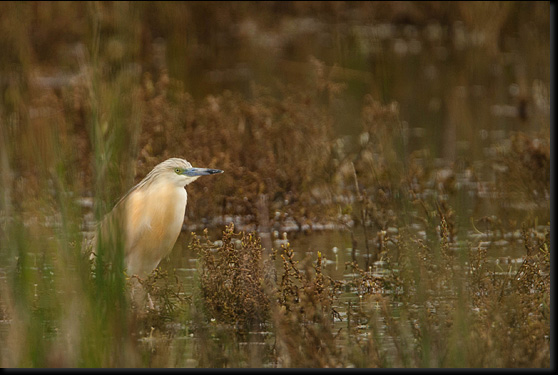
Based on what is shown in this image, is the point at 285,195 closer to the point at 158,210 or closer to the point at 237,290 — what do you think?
the point at 158,210

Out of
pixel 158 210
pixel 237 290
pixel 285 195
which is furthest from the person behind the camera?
pixel 285 195

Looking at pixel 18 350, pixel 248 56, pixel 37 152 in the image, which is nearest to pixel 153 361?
pixel 18 350

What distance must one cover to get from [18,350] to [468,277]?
5.92 feet

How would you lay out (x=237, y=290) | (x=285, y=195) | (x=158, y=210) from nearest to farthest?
1. (x=237, y=290)
2. (x=158, y=210)
3. (x=285, y=195)

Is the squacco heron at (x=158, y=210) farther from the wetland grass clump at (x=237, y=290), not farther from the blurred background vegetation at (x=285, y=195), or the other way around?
the wetland grass clump at (x=237, y=290)

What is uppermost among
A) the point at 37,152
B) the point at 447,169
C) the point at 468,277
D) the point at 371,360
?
the point at 447,169

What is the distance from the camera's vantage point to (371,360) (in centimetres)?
438

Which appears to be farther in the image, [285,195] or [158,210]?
[285,195]

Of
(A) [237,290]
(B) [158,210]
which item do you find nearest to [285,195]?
(B) [158,210]

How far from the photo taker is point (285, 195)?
7.62 metres

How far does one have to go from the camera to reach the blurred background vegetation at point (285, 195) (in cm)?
423

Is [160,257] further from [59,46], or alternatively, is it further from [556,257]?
[59,46]

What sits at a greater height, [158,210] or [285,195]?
[285,195]

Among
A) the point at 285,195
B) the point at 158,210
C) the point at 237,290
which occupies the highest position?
the point at 285,195
